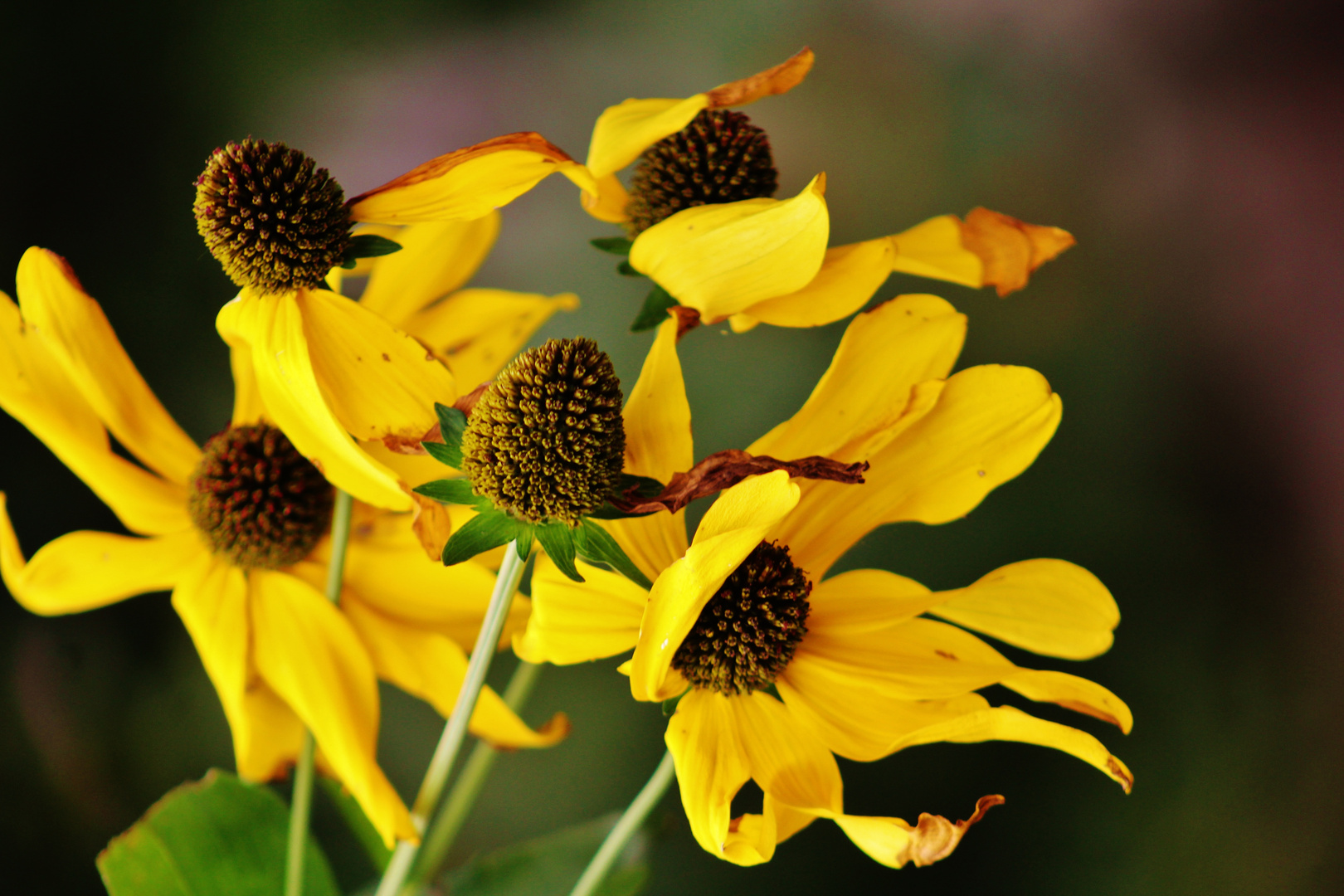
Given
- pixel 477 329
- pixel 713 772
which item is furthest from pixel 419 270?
pixel 713 772

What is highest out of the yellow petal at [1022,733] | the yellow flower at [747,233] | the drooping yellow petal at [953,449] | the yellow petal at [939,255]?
the yellow flower at [747,233]

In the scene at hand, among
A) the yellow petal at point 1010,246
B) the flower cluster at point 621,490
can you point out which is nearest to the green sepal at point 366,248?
the flower cluster at point 621,490

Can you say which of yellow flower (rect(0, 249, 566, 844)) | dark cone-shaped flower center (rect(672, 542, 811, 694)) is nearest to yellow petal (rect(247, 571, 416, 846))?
yellow flower (rect(0, 249, 566, 844))

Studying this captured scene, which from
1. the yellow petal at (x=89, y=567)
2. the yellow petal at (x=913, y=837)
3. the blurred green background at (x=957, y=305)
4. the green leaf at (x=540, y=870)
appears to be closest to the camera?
the yellow petal at (x=913, y=837)

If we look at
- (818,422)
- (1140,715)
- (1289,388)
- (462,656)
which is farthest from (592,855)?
(1289,388)

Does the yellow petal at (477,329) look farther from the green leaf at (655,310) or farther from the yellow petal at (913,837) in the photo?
the yellow petal at (913,837)

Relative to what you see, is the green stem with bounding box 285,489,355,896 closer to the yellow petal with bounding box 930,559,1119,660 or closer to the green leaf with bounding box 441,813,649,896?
the green leaf with bounding box 441,813,649,896

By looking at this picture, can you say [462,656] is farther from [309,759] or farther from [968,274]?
[968,274]

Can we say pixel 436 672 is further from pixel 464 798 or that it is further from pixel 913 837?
pixel 913 837
